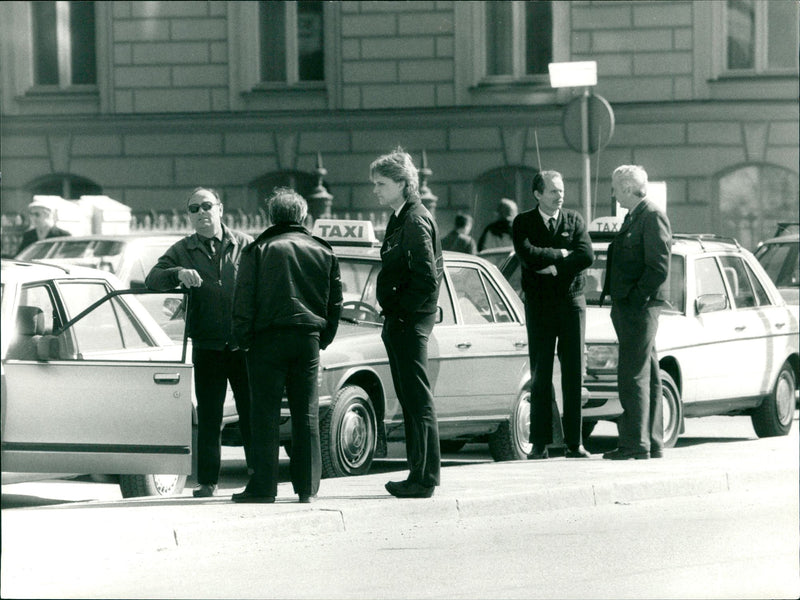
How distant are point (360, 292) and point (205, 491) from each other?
2276mm

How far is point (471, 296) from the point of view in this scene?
468 inches

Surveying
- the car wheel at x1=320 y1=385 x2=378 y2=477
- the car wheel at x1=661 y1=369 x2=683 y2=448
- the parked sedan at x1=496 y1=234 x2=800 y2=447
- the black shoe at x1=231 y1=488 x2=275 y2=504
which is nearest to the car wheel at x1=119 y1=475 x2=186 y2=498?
the black shoe at x1=231 y1=488 x2=275 y2=504

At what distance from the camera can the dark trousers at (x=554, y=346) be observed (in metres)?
11.4

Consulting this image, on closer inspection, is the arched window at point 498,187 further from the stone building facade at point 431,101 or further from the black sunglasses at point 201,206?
the black sunglasses at point 201,206

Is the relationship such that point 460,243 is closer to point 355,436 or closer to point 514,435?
point 514,435

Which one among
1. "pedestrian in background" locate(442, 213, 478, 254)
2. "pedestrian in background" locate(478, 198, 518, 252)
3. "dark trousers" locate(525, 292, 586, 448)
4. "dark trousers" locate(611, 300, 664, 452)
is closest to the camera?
"dark trousers" locate(611, 300, 664, 452)

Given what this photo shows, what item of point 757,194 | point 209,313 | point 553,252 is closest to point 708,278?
Result: point 553,252

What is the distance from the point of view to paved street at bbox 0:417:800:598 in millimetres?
7320

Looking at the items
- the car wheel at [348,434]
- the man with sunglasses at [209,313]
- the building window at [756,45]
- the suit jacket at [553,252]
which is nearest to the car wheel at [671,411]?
the suit jacket at [553,252]

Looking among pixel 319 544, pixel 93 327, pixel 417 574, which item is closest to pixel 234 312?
pixel 93 327

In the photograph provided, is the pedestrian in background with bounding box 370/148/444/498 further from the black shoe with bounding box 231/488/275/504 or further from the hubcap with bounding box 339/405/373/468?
the hubcap with bounding box 339/405/373/468

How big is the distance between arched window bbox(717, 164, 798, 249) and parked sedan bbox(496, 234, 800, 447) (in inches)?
329

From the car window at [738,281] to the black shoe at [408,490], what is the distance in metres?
4.83

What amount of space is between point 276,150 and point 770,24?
7540 mm
